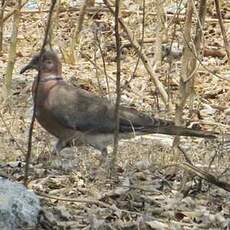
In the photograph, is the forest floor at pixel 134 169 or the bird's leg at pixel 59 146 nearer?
the forest floor at pixel 134 169

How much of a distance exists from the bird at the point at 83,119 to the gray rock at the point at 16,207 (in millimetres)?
2321

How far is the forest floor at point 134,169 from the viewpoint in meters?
4.87

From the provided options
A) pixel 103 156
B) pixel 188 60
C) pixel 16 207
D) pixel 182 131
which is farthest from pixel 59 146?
pixel 16 207

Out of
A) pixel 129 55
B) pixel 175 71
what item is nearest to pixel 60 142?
pixel 175 71

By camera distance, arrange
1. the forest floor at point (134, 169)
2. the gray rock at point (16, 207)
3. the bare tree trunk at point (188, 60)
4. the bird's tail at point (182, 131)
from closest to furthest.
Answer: the gray rock at point (16, 207)
the forest floor at point (134, 169)
the bare tree trunk at point (188, 60)
the bird's tail at point (182, 131)

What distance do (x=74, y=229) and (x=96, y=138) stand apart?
2.42 m

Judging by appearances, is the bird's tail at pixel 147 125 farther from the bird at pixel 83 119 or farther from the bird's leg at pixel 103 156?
the bird's leg at pixel 103 156

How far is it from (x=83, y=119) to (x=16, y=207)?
295cm

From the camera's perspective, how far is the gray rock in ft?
14.2

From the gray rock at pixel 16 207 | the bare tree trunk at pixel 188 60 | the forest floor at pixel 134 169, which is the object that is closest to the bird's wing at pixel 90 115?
the forest floor at pixel 134 169

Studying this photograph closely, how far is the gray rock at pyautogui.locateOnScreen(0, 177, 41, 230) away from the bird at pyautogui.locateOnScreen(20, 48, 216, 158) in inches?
91.4

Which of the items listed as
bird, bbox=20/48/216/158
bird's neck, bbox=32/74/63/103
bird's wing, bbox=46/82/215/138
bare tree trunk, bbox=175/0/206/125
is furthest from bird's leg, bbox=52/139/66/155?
bare tree trunk, bbox=175/0/206/125

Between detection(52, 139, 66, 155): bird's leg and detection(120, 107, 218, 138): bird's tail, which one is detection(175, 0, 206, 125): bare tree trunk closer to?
detection(120, 107, 218, 138): bird's tail

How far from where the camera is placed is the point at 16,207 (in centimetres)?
435
